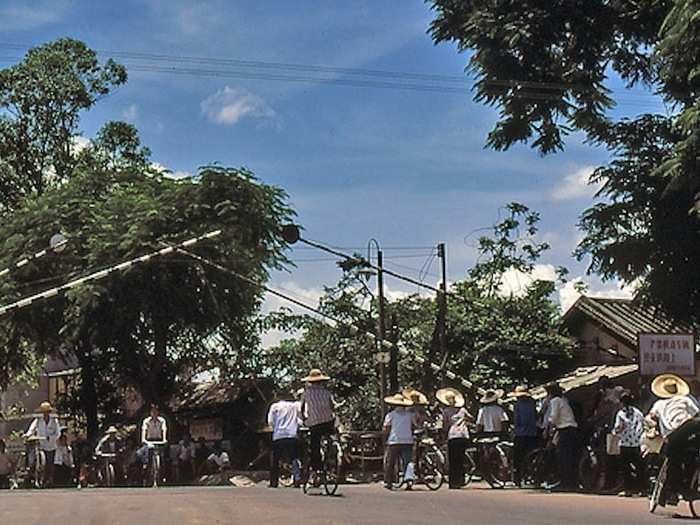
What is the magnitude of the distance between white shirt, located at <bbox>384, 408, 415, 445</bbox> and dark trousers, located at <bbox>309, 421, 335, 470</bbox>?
2.91 m

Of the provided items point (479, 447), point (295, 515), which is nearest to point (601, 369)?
point (479, 447)

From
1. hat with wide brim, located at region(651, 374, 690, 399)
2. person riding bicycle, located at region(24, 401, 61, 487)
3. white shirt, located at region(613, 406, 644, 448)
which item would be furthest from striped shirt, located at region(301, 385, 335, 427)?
person riding bicycle, located at region(24, 401, 61, 487)

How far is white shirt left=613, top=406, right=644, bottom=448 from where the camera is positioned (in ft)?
57.3

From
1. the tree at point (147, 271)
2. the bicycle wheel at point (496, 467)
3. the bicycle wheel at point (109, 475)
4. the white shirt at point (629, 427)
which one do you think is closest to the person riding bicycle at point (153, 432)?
the bicycle wheel at point (109, 475)

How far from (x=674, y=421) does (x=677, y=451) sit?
1551 millimetres

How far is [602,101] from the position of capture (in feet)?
72.2

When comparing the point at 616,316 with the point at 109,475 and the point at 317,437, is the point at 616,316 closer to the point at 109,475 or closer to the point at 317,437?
the point at 109,475

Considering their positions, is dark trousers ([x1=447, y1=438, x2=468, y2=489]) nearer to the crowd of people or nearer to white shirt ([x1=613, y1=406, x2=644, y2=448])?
A: the crowd of people

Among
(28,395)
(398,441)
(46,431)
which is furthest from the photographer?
(28,395)

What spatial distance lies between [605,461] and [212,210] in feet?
72.8

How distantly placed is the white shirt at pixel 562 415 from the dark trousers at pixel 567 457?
0.08 m

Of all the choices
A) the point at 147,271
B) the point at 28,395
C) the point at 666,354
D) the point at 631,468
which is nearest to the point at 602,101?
the point at 666,354

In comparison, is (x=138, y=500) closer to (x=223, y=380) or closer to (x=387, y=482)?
(x=387, y=482)

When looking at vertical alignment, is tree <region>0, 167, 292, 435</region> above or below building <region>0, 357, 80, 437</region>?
above
